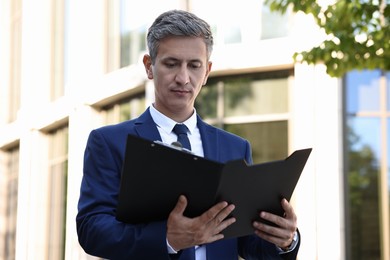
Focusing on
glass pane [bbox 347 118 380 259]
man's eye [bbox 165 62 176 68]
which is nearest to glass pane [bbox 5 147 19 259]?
glass pane [bbox 347 118 380 259]

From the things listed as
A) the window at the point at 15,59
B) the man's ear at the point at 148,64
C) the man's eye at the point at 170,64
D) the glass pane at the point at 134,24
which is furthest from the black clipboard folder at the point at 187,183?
the window at the point at 15,59

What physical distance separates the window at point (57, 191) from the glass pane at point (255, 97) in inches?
242

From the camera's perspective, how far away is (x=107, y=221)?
3.24 metres

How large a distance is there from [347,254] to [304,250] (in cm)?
57

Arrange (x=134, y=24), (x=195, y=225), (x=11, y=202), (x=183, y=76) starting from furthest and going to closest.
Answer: (x=11, y=202), (x=134, y=24), (x=183, y=76), (x=195, y=225)

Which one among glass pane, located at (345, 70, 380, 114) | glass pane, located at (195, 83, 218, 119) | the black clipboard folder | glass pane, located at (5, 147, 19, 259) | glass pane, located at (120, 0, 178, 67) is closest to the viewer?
the black clipboard folder

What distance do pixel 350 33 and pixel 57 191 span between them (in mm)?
12344

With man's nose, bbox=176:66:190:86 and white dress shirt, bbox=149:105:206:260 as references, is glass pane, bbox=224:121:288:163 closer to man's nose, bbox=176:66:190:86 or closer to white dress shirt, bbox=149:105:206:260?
white dress shirt, bbox=149:105:206:260

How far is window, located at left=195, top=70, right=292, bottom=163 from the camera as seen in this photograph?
1334 centimetres

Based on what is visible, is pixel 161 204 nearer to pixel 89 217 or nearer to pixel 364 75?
pixel 89 217

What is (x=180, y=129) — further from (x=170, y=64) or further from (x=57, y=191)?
(x=57, y=191)

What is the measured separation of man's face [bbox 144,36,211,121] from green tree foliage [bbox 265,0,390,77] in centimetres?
444

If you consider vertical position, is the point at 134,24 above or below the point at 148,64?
above

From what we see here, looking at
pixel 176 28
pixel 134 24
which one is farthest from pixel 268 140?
pixel 176 28
